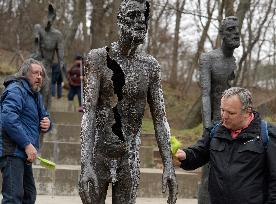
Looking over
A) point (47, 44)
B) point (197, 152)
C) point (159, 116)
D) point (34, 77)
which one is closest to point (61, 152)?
point (47, 44)

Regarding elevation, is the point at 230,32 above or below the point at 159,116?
above

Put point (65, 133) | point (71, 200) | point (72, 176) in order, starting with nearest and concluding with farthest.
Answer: point (71, 200) < point (72, 176) < point (65, 133)

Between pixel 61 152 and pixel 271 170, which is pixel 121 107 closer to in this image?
pixel 271 170

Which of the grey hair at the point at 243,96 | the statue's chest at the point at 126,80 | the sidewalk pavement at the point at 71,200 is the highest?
the statue's chest at the point at 126,80

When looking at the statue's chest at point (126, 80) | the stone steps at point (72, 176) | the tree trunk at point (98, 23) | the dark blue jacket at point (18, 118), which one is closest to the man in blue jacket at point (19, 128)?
the dark blue jacket at point (18, 118)

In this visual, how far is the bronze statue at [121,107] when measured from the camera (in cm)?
451

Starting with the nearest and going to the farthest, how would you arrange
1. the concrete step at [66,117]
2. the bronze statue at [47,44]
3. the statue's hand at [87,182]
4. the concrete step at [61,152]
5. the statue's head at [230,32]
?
1. the statue's hand at [87,182]
2. the statue's head at [230,32]
3. the concrete step at [61,152]
4. the bronze statue at [47,44]
5. the concrete step at [66,117]

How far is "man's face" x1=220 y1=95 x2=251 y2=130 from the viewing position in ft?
14.8

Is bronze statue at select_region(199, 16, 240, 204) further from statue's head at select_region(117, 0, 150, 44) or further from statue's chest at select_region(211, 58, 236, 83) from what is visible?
statue's head at select_region(117, 0, 150, 44)

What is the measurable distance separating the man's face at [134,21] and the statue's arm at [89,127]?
1.01 feet

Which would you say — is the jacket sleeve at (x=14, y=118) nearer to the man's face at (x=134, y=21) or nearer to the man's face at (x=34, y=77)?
the man's face at (x=34, y=77)

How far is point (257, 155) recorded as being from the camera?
4496mm

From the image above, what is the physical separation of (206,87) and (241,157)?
3.14 metres

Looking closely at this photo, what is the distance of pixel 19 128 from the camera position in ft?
19.7
